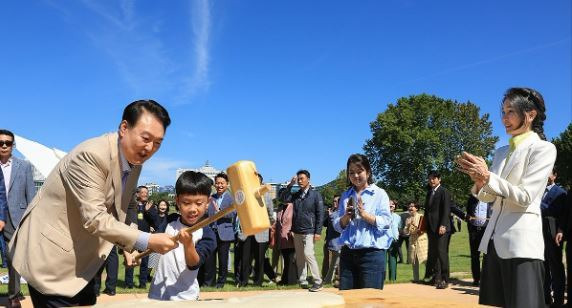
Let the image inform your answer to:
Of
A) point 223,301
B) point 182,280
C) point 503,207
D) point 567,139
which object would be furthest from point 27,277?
point 567,139

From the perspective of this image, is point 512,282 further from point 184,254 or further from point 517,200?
point 184,254

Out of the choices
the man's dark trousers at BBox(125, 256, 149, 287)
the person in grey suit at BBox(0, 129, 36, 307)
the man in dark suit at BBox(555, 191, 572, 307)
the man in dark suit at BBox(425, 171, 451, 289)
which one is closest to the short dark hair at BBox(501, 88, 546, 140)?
the man in dark suit at BBox(555, 191, 572, 307)

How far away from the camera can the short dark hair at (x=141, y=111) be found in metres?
2.72

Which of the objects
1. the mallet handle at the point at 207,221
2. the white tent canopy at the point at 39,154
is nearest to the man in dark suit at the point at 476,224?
the mallet handle at the point at 207,221

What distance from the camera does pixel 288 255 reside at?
9195mm

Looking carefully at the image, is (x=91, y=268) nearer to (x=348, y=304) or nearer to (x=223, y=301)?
(x=223, y=301)

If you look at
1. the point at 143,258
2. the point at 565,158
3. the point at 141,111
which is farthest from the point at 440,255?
the point at 565,158

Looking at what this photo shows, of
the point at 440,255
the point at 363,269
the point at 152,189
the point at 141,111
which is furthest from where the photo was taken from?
the point at 152,189

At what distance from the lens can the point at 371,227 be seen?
177 inches

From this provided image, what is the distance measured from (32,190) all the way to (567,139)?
148 feet

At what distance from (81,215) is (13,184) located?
4172mm

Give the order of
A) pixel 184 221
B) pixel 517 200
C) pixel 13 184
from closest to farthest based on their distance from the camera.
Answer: pixel 517 200 → pixel 184 221 → pixel 13 184

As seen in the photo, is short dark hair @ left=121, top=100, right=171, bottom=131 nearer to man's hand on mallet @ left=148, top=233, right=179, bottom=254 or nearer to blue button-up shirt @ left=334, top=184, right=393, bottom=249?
man's hand on mallet @ left=148, top=233, right=179, bottom=254

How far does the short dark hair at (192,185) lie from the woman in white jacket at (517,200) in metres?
1.64
